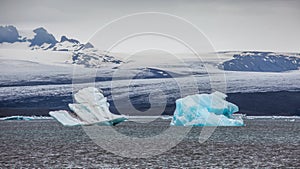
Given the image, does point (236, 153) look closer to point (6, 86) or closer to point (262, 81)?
point (262, 81)

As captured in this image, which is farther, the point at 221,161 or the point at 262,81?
the point at 262,81

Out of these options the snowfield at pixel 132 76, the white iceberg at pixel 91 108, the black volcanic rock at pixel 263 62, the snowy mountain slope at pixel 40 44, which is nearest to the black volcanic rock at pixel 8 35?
the snowy mountain slope at pixel 40 44

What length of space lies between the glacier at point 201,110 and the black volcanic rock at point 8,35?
425ft

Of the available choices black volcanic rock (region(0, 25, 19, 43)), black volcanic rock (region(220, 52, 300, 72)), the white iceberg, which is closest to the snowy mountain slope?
black volcanic rock (region(0, 25, 19, 43))

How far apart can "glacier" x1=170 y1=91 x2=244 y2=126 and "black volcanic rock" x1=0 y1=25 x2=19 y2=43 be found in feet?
425

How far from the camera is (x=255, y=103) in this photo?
4793 inches

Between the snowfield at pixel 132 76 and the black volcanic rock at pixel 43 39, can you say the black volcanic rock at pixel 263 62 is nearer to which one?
the snowfield at pixel 132 76

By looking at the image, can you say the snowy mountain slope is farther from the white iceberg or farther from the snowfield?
the white iceberg

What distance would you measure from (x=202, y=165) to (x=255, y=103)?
103 m

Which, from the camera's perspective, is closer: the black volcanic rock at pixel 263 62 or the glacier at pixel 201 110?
the glacier at pixel 201 110

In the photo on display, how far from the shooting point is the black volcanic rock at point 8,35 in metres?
170

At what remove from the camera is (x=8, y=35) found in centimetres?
17350

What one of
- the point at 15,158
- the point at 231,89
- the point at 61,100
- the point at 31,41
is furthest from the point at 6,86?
the point at 15,158

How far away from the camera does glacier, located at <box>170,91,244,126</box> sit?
48125 mm
